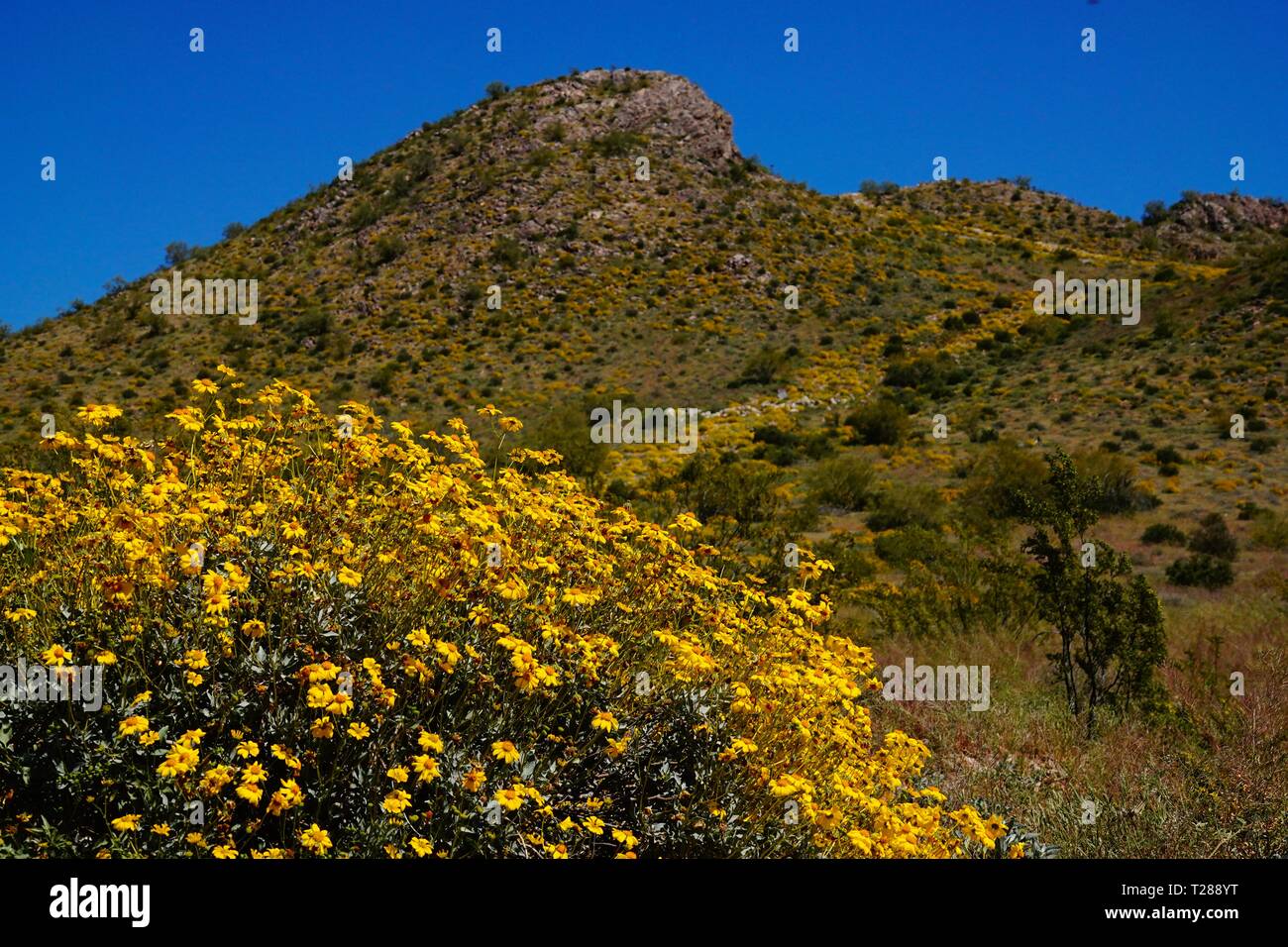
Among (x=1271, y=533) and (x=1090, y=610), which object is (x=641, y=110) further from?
(x=1090, y=610)

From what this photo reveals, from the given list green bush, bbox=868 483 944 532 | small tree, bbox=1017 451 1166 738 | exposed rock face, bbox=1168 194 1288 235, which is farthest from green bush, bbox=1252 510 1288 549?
exposed rock face, bbox=1168 194 1288 235

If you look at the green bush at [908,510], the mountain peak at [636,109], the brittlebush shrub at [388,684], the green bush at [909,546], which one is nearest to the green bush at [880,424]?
the green bush at [908,510]

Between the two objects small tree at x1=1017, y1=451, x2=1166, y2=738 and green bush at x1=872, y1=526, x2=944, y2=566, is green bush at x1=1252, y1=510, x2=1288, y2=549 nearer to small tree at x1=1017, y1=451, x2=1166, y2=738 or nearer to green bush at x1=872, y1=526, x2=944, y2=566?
green bush at x1=872, y1=526, x2=944, y2=566

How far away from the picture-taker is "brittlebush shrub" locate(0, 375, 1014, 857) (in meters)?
2.95

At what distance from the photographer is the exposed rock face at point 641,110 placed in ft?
182

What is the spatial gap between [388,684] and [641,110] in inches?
2280

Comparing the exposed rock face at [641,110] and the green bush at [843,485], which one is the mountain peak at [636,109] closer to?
the exposed rock face at [641,110]

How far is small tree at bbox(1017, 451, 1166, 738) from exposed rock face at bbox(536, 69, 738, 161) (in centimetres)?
4998

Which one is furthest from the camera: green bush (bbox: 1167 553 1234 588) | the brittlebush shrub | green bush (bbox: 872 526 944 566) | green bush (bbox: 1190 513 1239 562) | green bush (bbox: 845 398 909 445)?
green bush (bbox: 845 398 909 445)

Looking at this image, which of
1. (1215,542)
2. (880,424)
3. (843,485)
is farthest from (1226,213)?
(1215,542)

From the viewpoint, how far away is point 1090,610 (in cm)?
779

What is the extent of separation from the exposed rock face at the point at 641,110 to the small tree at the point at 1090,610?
49978mm
